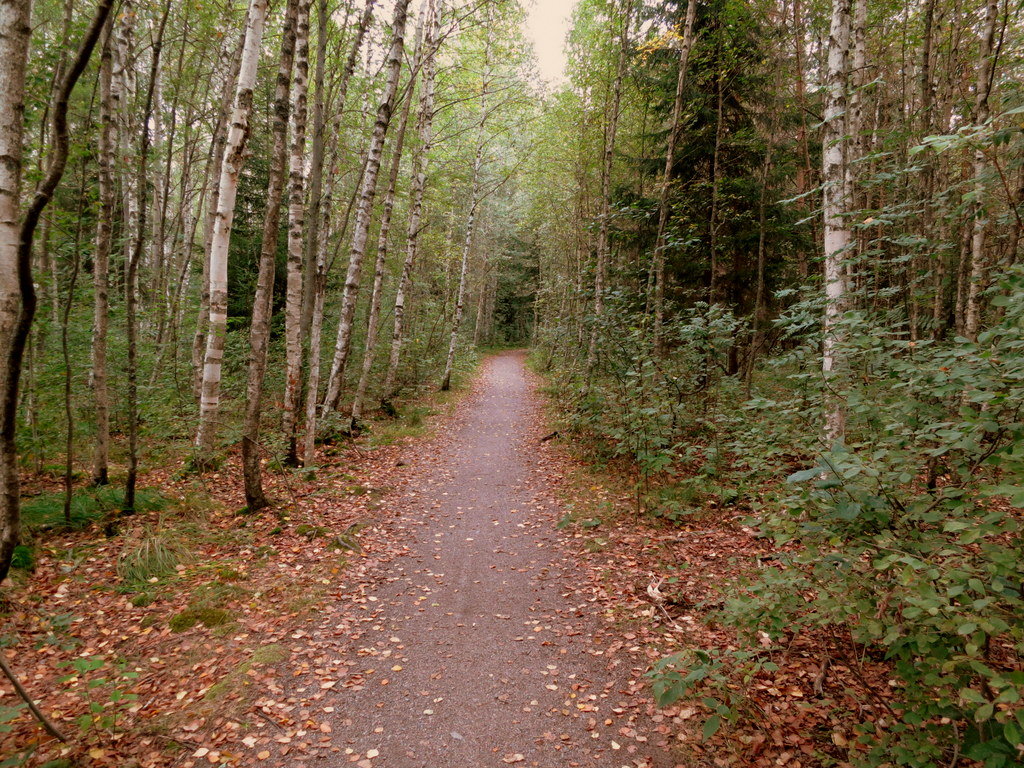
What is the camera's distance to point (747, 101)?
1216 centimetres

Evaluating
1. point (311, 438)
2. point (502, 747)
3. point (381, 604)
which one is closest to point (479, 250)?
point (311, 438)

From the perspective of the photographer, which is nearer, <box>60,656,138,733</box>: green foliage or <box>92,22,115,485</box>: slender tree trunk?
<box>60,656,138,733</box>: green foliage

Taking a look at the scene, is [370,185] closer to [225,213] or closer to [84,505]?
[225,213]

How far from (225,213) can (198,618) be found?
17.6 ft

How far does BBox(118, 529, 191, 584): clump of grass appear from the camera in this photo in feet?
17.8

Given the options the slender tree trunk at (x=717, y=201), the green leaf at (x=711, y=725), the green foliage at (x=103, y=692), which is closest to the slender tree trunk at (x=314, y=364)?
the green foliage at (x=103, y=692)

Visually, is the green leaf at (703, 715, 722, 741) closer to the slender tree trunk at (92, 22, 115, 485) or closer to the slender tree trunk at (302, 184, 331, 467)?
the slender tree trunk at (302, 184, 331, 467)

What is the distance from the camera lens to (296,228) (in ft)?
26.5

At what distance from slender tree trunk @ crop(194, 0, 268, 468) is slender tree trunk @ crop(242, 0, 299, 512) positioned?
1.15 feet

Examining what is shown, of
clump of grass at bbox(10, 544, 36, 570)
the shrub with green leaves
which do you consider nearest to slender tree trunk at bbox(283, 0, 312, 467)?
clump of grass at bbox(10, 544, 36, 570)

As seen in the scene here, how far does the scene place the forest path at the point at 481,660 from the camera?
11.7ft

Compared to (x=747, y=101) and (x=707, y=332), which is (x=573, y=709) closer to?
(x=707, y=332)

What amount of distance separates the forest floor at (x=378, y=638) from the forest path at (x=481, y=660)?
0.02 meters

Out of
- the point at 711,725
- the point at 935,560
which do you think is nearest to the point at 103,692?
the point at 711,725
